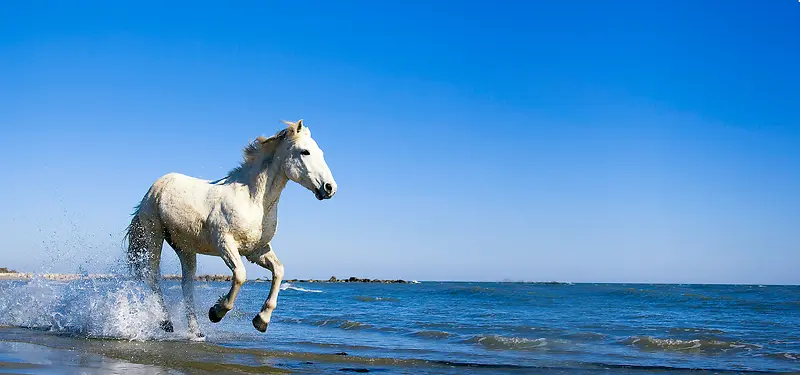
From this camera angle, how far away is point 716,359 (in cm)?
939

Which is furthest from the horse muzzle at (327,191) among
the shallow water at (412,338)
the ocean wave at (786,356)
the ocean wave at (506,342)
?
the ocean wave at (786,356)

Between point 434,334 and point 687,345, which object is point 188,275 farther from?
point 687,345

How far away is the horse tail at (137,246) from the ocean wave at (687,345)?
750 centimetres

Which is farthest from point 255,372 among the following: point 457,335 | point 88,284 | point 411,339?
point 457,335

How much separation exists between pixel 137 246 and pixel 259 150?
187 centimetres

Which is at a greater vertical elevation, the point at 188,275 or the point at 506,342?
the point at 188,275

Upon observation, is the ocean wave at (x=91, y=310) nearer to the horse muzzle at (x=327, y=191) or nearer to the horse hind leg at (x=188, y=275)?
the horse hind leg at (x=188, y=275)

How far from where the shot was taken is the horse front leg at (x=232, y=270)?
6.52m

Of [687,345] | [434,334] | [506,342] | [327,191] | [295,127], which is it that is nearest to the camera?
[327,191]

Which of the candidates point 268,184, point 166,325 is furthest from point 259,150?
point 166,325

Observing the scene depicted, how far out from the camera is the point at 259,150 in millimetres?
7039

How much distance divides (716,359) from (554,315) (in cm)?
906

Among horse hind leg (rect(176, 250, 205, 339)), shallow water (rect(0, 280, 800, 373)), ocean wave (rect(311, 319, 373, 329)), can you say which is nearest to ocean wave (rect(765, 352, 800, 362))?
shallow water (rect(0, 280, 800, 373))

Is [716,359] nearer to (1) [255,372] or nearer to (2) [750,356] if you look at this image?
(2) [750,356]
